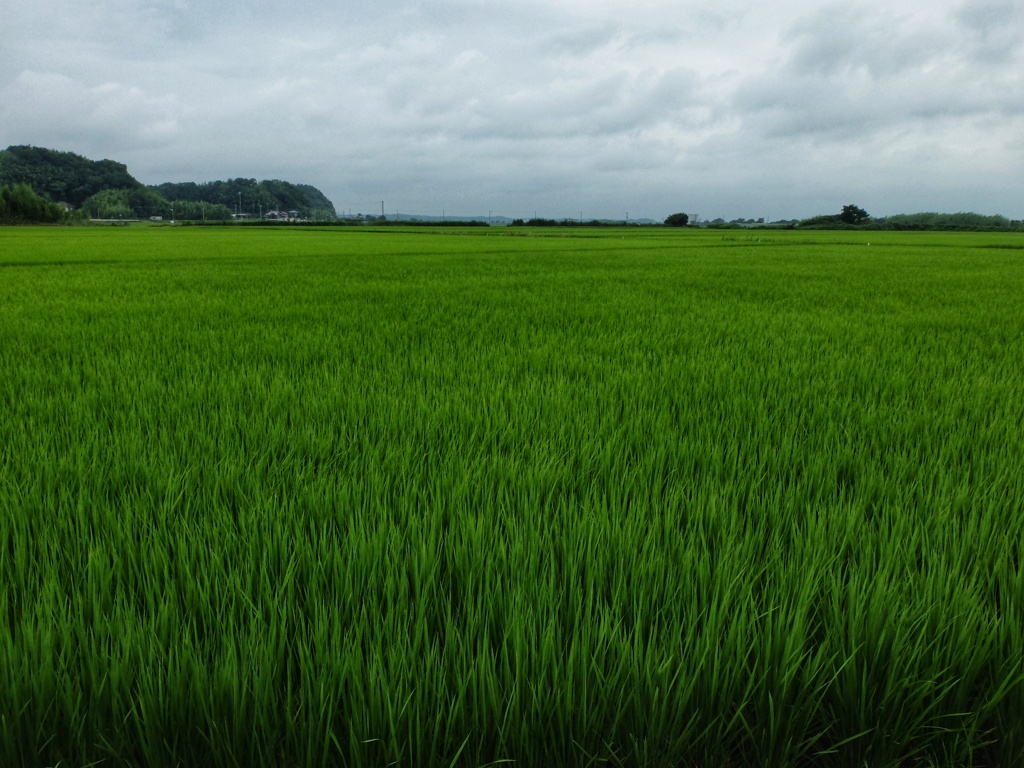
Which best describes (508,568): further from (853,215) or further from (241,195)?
(241,195)

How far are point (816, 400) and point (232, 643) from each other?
2.32 meters

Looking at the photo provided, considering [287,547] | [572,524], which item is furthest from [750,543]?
[287,547]

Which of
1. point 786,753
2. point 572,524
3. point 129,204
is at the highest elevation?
point 129,204

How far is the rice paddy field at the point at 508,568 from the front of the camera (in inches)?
30.7

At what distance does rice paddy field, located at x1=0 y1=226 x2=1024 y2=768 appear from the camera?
78cm

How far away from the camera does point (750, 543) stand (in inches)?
46.8

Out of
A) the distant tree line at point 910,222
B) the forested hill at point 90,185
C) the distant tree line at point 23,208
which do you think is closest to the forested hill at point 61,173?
the forested hill at point 90,185

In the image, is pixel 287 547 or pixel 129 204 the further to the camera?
pixel 129 204

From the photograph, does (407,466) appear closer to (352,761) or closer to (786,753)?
(352,761)

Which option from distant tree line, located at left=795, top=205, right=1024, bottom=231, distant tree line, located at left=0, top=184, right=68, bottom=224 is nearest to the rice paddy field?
distant tree line, located at left=795, top=205, right=1024, bottom=231

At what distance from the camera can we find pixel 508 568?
1.09 m

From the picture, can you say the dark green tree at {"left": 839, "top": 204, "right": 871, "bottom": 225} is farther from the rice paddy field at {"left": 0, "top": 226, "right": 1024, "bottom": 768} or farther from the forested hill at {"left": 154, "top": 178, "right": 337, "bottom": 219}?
the forested hill at {"left": 154, "top": 178, "right": 337, "bottom": 219}

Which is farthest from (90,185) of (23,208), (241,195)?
(23,208)

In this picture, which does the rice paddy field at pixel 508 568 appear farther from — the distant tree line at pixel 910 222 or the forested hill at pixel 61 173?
the forested hill at pixel 61 173
